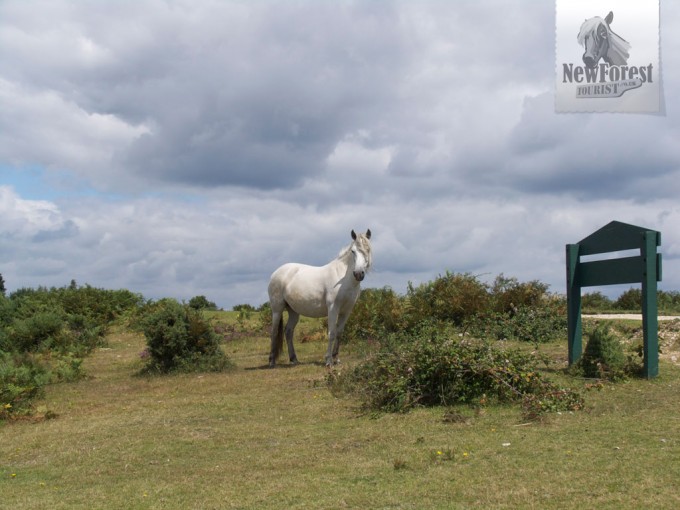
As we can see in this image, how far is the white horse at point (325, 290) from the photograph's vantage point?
1317 centimetres

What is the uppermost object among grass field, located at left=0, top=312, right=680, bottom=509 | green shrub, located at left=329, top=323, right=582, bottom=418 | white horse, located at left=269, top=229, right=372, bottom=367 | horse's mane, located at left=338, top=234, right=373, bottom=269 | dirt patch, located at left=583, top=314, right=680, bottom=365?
horse's mane, located at left=338, top=234, right=373, bottom=269

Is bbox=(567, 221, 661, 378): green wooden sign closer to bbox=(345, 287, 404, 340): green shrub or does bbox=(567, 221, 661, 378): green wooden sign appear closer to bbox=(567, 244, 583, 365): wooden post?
bbox=(567, 244, 583, 365): wooden post

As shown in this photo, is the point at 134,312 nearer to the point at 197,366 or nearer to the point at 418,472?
the point at 197,366

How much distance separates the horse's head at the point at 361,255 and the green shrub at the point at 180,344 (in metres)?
3.74

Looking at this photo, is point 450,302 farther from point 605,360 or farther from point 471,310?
point 605,360

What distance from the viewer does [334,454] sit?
268 inches

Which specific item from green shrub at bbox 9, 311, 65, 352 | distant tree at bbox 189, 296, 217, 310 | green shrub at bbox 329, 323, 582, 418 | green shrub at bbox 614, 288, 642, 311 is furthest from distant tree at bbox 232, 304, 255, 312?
green shrub at bbox 329, 323, 582, 418

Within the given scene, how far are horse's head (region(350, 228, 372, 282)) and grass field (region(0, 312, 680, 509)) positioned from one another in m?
2.76

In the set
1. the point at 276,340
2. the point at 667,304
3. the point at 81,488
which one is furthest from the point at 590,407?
the point at 667,304

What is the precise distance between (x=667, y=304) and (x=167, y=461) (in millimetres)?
22162

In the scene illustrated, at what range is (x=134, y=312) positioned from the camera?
2616cm

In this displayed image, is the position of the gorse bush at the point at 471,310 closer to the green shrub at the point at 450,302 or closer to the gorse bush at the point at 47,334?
the green shrub at the point at 450,302

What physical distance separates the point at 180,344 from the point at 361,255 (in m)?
4.43

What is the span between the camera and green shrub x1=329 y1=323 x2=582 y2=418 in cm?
866
